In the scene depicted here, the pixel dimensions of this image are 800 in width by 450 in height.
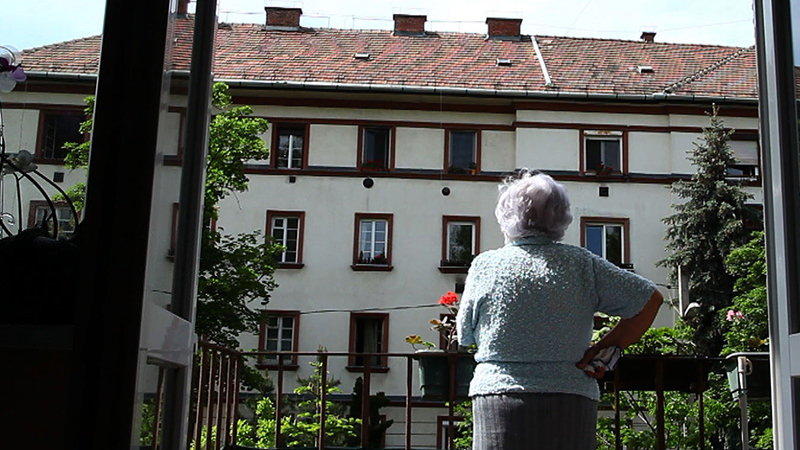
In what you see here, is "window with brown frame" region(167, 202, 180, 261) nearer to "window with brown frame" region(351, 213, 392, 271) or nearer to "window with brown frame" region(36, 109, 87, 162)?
"window with brown frame" region(36, 109, 87, 162)

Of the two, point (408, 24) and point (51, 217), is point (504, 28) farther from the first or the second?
point (51, 217)

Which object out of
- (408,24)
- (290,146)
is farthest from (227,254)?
(408,24)

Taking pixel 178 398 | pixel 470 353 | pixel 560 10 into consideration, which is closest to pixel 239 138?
pixel 560 10

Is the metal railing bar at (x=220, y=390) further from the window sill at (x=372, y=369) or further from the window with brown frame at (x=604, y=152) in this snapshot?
the window with brown frame at (x=604, y=152)

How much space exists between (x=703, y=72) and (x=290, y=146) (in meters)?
8.93

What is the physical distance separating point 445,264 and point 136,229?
17.3 m

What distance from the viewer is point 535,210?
6.74 feet

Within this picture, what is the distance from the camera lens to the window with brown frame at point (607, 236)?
18203mm

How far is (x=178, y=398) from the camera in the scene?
4.30 feet

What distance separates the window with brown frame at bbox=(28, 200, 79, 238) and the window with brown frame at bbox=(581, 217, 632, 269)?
57.6ft

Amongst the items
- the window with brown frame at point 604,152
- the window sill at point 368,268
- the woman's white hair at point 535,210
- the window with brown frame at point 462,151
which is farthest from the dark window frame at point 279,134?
the woman's white hair at point 535,210

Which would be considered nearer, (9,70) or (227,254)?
(9,70)

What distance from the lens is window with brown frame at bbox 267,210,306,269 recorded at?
18.2 meters

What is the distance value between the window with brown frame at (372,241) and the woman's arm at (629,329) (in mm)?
16115
